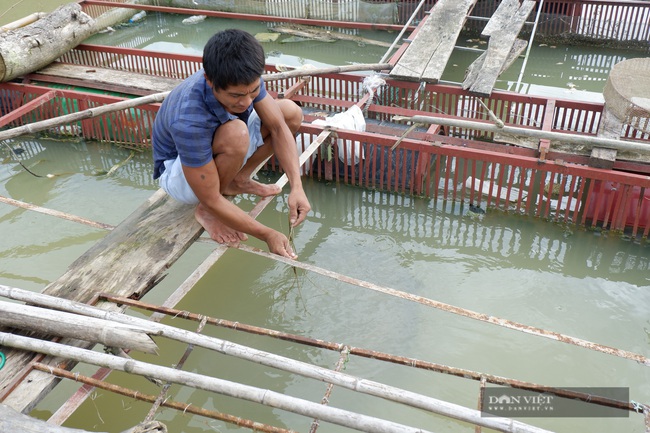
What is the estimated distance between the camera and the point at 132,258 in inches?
132

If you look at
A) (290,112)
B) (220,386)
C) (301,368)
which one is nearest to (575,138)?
(290,112)

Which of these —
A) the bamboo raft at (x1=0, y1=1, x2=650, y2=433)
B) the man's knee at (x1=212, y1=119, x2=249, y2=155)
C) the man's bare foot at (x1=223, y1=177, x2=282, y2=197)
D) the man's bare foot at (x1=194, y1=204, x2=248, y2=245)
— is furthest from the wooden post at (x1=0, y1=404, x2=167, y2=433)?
the man's bare foot at (x1=223, y1=177, x2=282, y2=197)

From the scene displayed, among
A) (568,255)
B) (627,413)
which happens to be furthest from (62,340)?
(568,255)

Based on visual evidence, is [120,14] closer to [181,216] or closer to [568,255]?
[181,216]

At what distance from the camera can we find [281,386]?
3301mm

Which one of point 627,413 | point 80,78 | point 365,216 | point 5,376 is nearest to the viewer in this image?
point 5,376

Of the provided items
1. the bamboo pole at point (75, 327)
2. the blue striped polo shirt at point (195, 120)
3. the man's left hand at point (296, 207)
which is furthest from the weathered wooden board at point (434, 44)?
the bamboo pole at point (75, 327)

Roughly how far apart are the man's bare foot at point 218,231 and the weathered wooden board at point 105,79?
2.68 metres

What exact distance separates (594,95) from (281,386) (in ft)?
17.2

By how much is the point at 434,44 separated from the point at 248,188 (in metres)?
3.40

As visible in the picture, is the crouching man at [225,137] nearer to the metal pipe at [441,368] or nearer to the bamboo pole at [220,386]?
the metal pipe at [441,368]

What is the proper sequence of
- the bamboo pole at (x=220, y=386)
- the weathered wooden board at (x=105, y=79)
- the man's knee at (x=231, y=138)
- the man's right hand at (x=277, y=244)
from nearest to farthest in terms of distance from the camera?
1. the bamboo pole at (x=220, y=386)
2. the man's knee at (x=231, y=138)
3. the man's right hand at (x=277, y=244)
4. the weathered wooden board at (x=105, y=79)

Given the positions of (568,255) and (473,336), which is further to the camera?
(568,255)

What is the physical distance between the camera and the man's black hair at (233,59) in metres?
2.56
